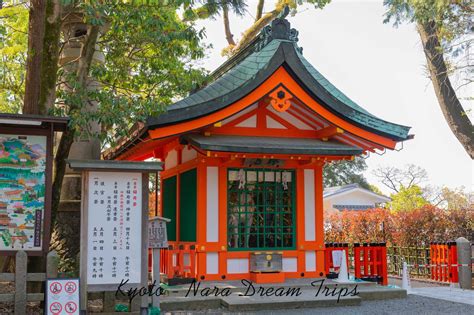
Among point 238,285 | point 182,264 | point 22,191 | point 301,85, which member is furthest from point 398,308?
point 22,191

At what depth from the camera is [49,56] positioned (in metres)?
9.16

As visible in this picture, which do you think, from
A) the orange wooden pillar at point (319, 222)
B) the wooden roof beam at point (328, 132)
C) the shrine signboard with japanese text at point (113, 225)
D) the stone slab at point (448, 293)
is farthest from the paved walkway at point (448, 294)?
the shrine signboard with japanese text at point (113, 225)

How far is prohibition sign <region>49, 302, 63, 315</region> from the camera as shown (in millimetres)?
6820

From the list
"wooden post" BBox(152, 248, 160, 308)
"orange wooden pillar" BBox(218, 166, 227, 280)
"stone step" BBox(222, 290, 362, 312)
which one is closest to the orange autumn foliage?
"stone step" BBox(222, 290, 362, 312)

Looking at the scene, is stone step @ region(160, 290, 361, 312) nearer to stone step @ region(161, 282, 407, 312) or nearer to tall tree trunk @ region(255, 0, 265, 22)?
stone step @ region(161, 282, 407, 312)

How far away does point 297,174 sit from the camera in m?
11.3

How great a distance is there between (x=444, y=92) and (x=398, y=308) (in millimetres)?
9732

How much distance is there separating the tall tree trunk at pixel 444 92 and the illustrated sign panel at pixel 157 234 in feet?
38.1

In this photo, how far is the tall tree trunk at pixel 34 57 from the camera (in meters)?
8.65

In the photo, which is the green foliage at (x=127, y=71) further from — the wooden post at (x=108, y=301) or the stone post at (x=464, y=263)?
the stone post at (x=464, y=263)

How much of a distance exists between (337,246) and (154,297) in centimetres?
528

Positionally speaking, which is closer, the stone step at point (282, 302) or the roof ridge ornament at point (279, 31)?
the stone step at point (282, 302)

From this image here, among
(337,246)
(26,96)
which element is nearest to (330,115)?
(337,246)

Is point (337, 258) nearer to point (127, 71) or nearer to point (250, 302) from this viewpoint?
point (250, 302)
